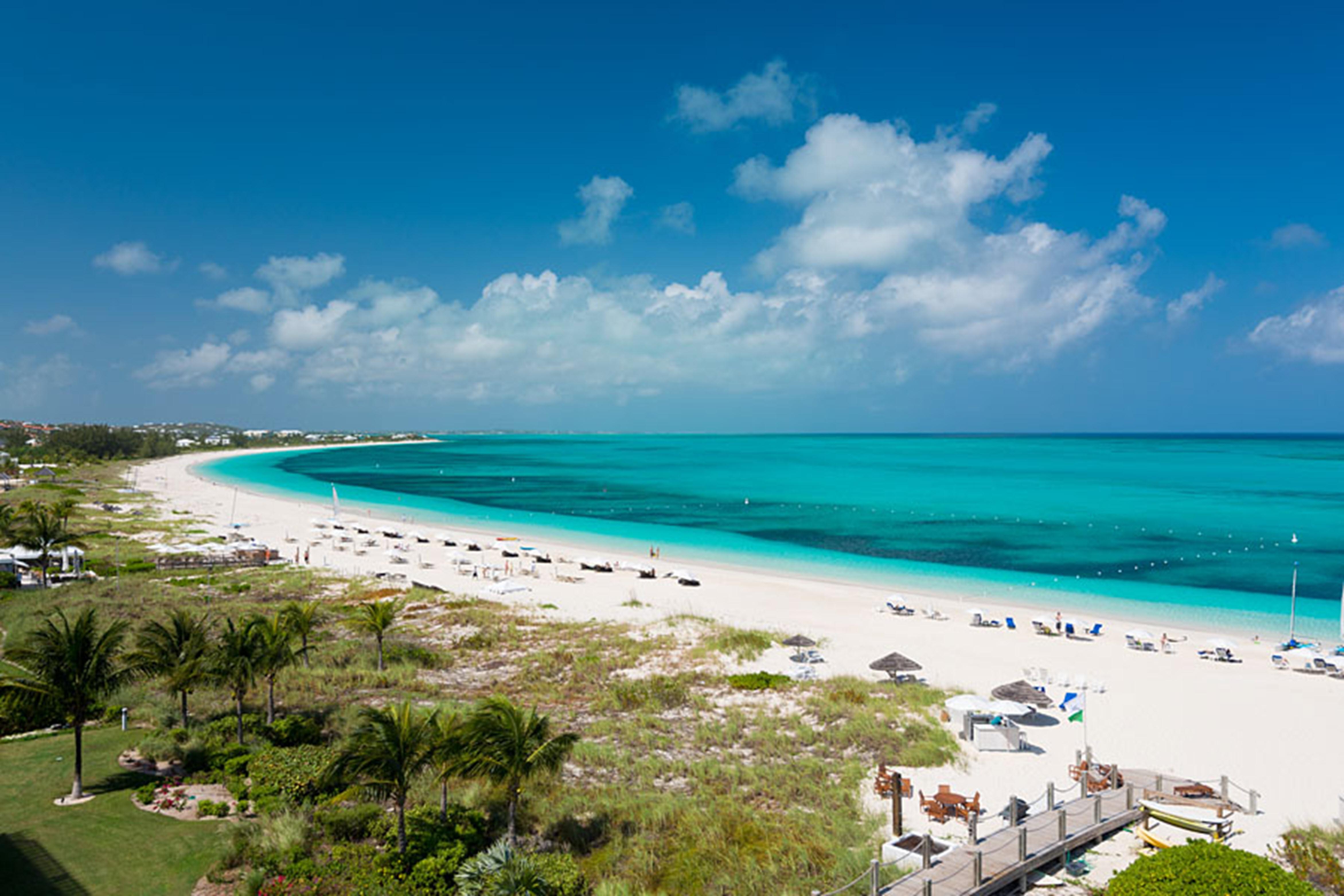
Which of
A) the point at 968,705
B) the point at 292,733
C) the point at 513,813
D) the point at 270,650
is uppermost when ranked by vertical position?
the point at 270,650

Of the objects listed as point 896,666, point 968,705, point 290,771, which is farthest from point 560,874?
point 896,666

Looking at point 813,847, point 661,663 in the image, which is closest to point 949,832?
point 813,847

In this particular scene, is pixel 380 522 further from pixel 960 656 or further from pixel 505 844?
pixel 505 844

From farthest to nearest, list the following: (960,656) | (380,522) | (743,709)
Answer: (380,522) < (960,656) < (743,709)

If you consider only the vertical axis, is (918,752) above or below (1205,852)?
below

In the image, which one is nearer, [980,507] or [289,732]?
[289,732]

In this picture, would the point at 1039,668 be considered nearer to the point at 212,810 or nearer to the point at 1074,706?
the point at 1074,706

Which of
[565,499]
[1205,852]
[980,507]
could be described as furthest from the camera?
[565,499]
